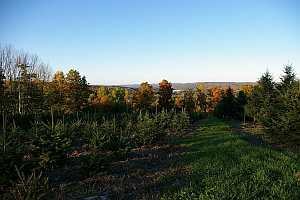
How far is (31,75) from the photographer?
51.3 m

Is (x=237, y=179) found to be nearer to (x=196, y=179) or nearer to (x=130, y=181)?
(x=196, y=179)

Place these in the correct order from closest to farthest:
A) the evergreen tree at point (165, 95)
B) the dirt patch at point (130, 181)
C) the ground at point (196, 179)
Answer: the ground at point (196, 179) < the dirt patch at point (130, 181) < the evergreen tree at point (165, 95)

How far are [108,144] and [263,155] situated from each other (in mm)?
7440

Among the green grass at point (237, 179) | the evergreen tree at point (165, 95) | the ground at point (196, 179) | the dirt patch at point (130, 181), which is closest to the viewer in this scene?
the green grass at point (237, 179)

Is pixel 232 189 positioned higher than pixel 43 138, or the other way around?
pixel 43 138

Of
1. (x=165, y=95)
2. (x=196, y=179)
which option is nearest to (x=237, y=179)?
(x=196, y=179)

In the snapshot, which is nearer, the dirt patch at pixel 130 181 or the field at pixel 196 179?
the field at pixel 196 179

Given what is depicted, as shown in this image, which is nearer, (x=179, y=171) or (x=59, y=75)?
(x=179, y=171)

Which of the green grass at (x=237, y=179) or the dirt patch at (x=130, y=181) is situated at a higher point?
the green grass at (x=237, y=179)

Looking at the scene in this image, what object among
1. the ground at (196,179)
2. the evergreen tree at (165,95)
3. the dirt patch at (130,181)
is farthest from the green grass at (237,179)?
the evergreen tree at (165,95)

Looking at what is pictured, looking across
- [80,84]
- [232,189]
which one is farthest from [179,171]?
[80,84]

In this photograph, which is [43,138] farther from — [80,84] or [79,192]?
[80,84]

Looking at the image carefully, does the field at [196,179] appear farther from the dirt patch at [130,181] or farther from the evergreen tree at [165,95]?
the evergreen tree at [165,95]

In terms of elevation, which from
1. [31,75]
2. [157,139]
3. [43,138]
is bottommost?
[157,139]
